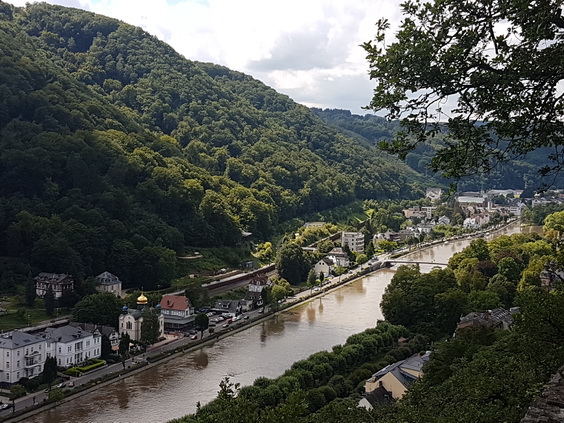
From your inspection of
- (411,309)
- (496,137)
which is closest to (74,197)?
(411,309)

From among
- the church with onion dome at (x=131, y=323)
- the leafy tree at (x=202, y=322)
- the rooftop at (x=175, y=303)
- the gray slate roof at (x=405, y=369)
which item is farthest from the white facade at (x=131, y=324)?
the gray slate roof at (x=405, y=369)

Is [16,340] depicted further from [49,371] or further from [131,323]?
[131,323]

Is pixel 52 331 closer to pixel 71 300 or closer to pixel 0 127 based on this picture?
pixel 71 300

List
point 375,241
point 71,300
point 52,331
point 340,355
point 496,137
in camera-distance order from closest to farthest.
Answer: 1. point 496,137
2. point 340,355
3. point 52,331
4. point 71,300
5. point 375,241

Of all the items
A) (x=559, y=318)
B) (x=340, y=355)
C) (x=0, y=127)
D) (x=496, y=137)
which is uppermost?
(x=0, y=127)

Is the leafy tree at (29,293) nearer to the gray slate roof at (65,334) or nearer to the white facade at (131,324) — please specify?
the white facade at (131,324)

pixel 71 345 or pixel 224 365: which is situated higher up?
pixel 71 345

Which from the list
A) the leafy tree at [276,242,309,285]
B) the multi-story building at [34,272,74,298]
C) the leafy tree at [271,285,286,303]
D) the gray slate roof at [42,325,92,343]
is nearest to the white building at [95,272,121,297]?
the multi-story building at [34,272,74,298]

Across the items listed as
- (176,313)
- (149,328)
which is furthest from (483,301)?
(149,328)
